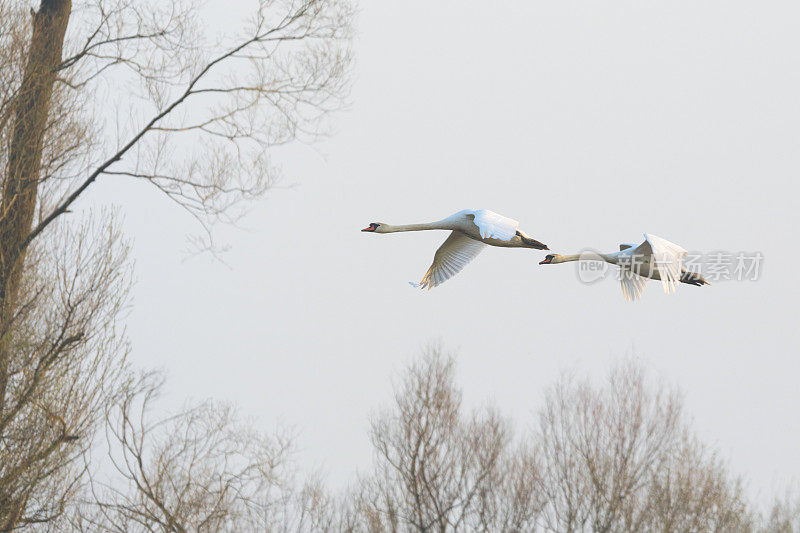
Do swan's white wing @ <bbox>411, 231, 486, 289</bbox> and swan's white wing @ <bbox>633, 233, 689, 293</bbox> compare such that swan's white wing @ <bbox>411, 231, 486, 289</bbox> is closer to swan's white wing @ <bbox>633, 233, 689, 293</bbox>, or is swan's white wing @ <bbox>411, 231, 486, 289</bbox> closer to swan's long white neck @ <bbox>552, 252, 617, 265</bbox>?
swan's long white neck @ <bbox>552, 252, 617, 265</bbox>

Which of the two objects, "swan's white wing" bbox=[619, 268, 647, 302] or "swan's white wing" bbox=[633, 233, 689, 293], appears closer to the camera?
"swan's white wing" bbox=[633, 233, 689, 293]

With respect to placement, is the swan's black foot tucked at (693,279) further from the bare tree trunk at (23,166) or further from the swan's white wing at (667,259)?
the bare tree trunk at (23,166)

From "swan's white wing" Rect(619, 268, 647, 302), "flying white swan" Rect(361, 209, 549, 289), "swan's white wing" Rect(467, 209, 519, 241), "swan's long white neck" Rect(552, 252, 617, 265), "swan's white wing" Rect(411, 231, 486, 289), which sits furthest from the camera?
"swan's white wing" Rect(411, 231, 486, 289)

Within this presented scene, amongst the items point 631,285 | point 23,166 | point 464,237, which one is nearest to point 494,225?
point 464,237

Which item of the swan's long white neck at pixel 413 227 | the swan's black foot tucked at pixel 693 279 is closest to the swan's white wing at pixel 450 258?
the swan's long white neck at pixel 413 227

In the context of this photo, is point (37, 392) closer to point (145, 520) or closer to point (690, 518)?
point (145, 520)

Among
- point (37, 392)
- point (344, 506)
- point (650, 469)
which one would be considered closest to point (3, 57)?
point (37, 392)

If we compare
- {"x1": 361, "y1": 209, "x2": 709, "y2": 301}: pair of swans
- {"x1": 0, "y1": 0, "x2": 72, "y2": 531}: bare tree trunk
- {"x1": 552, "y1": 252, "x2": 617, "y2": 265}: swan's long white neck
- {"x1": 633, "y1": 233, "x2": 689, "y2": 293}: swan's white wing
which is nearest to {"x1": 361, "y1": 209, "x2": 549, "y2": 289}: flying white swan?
{"x1": 361, "y1": 209, "x2": 709, "y2": 301}: pair of swans

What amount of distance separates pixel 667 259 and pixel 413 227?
2.59m

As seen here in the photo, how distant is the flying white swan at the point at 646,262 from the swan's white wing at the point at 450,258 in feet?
3.38

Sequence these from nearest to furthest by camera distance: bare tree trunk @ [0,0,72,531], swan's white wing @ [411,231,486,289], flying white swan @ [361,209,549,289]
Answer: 1. flying white swan @ [361,209,549,289]
2. swan's white wing @ [411,231,486,289]
3. bare tree trunk @ [0,0,72,531]

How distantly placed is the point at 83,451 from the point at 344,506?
7.37m

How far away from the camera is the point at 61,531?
11.3 metres

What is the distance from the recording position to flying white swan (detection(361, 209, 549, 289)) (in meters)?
8.24
